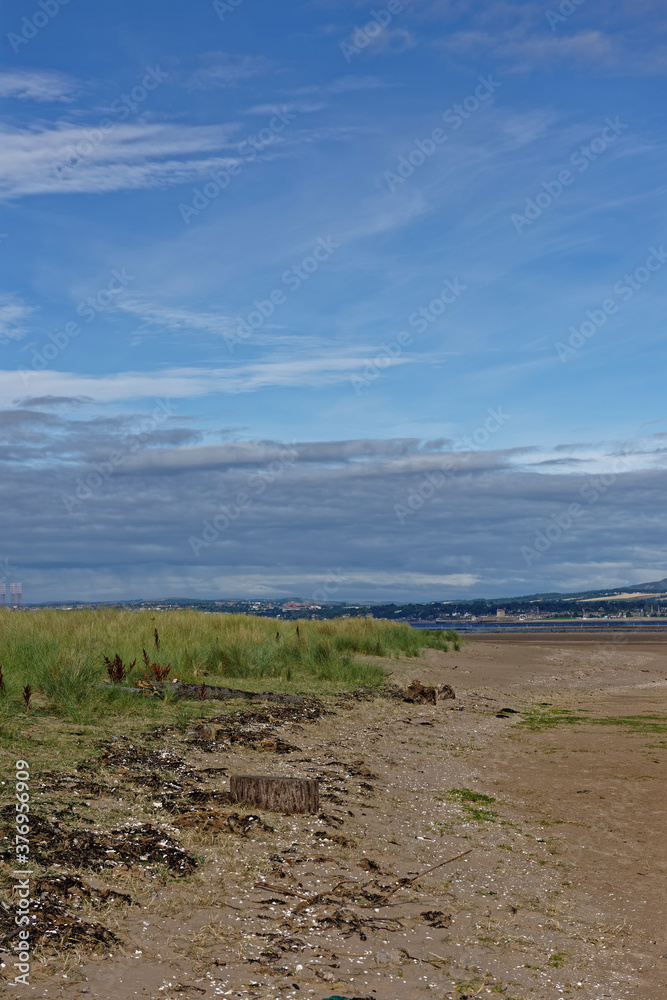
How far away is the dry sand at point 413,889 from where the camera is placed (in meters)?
5.30

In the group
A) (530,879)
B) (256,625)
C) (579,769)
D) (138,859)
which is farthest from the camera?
(256,625)

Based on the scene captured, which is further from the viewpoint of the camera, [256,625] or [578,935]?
[256,625]

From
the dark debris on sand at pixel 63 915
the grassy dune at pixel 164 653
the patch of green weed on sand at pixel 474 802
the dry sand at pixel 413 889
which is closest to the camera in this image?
the dark debris on sand at pixel 63 915

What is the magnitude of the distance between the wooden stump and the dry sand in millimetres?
172

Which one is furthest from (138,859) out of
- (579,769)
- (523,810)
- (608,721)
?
(608,721)

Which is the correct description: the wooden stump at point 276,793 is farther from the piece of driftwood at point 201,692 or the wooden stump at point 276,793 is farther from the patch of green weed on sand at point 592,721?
the patch of green weed on sand at point 592,721

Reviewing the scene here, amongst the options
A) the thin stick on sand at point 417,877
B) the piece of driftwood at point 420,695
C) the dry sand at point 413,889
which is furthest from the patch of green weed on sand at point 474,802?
the piece of driftwood at point 420,695

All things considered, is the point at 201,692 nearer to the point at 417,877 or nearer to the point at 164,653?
the point at 164,653

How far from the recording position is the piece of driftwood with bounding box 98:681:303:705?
12.6 meters

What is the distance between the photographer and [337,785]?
9.92 meters

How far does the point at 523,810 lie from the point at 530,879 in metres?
2.44

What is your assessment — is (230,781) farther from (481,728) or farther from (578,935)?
(481,728)

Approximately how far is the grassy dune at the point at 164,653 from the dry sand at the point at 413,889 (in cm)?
203

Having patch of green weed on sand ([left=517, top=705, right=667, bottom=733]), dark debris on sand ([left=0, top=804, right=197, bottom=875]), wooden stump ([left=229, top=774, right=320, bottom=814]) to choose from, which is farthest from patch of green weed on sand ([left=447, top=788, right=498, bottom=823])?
patch of green weed on sand ([left=517, top=705, right=667, bottom=733])
